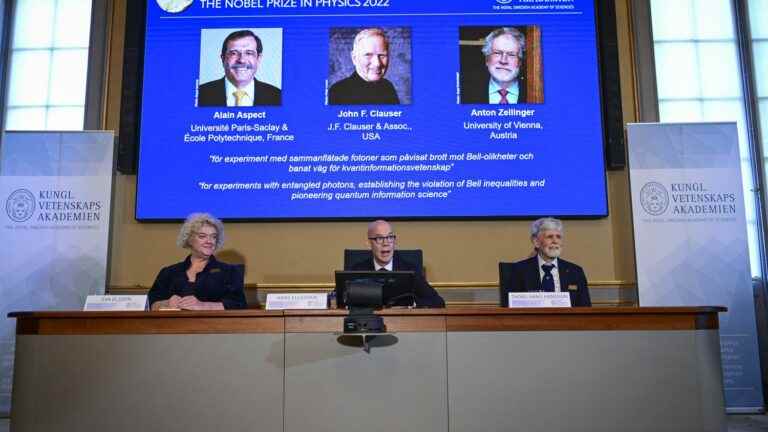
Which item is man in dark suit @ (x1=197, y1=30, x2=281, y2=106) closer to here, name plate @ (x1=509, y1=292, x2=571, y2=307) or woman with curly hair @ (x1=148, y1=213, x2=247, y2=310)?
woman with curly hair @ (x1=148, y1=213, x2=247, y2=310)

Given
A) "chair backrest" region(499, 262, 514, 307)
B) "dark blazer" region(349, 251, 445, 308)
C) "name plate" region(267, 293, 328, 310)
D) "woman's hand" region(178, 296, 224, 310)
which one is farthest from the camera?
"chair backrest" region(499, 262, 514, 307)

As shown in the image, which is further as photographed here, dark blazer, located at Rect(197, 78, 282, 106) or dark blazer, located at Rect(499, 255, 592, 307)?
dark blazer, located at Rect(197, 78, 282, 106)

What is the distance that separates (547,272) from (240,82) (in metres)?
2.63

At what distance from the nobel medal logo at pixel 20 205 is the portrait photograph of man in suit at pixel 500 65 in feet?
10.5

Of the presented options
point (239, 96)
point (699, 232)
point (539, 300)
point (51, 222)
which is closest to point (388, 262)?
point (539, 300)

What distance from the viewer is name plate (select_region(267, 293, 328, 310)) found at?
304cm

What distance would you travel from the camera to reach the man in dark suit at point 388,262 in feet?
12.4

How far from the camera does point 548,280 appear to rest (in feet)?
13.3

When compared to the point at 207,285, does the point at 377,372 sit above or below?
below

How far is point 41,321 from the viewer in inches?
116

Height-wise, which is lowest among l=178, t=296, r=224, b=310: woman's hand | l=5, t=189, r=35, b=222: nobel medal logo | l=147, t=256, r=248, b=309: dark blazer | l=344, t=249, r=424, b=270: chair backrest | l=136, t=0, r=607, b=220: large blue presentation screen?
l=178, t=296, r=224, b=310: woman's hand

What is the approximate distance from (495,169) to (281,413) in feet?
8.92

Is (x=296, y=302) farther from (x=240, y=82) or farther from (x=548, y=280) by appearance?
(x=240, y=82)

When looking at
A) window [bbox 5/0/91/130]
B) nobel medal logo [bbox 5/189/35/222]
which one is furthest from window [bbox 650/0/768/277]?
nobel medal logo [bbox 5/189/35/222]
